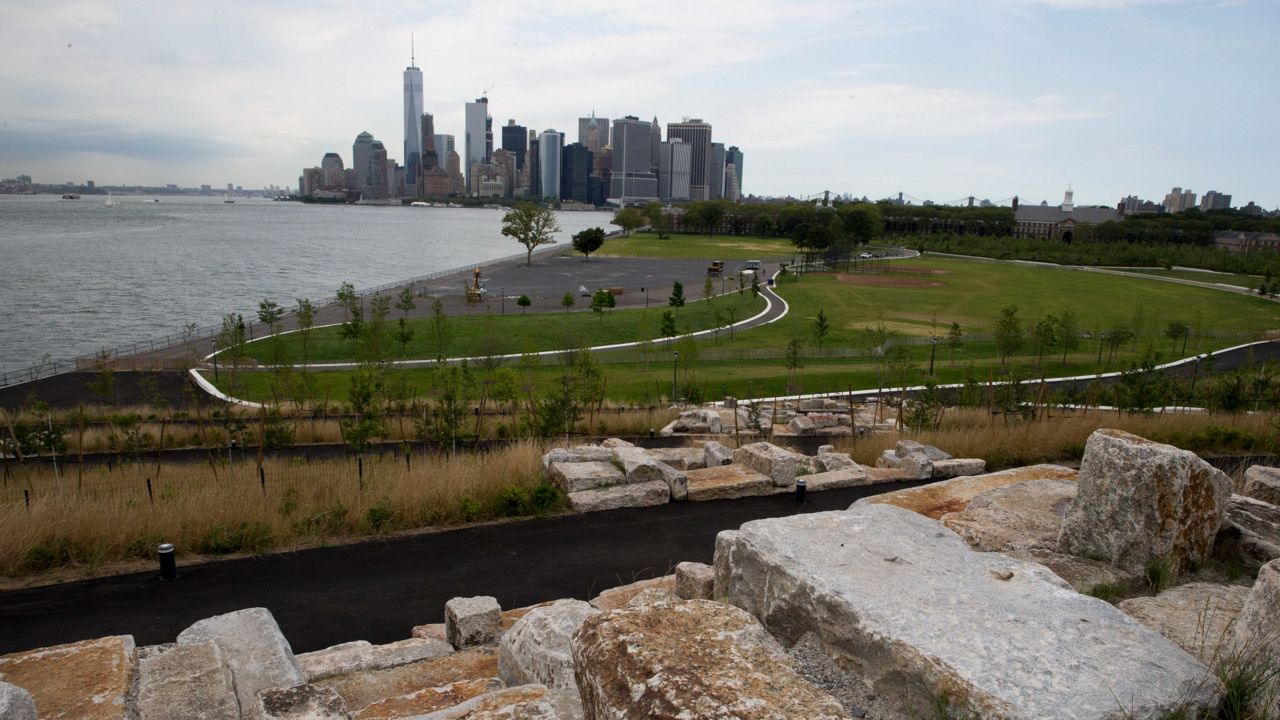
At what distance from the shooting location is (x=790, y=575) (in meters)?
5.08

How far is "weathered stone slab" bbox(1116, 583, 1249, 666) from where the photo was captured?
4.75m

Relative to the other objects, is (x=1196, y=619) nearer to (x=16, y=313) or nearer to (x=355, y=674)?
(x=355, y=674)

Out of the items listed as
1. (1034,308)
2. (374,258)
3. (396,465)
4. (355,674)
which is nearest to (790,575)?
(355,674)

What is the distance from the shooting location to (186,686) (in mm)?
4930

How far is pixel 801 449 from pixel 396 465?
→ 9.28 metres

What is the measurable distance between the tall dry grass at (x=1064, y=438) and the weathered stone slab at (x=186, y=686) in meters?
11.6

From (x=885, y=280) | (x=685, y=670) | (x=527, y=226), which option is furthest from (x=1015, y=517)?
(x=527, y=226)

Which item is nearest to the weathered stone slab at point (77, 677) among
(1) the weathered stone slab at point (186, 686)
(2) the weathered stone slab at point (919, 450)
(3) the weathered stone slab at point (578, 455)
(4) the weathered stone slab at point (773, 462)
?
(1) the weathered stone slab at point (186, 686)

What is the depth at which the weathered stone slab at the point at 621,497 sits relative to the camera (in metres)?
10.7

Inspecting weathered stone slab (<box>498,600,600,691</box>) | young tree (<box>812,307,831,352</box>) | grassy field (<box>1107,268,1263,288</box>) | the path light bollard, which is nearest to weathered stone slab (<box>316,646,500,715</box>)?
A: weathered stone slab (<box>498,600,600,691</box>)

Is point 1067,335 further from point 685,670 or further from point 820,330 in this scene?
point 685,670

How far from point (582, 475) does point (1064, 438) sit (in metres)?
8.81

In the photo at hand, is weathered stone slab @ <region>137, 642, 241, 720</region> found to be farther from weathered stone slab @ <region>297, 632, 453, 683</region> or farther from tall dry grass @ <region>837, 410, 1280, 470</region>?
tall dry grass @ <region>837, 410, 1280, 470</region>

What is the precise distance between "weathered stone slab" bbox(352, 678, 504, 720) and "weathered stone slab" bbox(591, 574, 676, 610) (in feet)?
5.10
